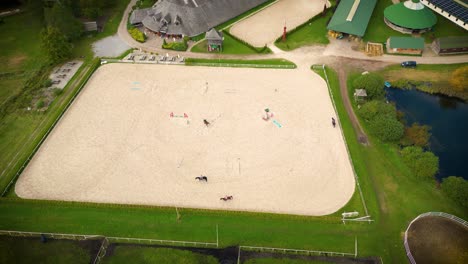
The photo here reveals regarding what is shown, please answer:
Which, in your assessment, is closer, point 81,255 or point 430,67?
point 81,255

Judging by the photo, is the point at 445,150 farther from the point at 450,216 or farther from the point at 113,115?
the point at 113,115

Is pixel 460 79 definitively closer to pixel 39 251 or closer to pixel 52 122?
pixel 52 122

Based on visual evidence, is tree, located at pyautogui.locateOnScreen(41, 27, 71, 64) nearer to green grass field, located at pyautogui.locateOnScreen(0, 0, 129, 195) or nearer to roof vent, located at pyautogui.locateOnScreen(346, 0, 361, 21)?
green grass field, located at pyautogui.locateOnScreen(0, 0, 129, 195)

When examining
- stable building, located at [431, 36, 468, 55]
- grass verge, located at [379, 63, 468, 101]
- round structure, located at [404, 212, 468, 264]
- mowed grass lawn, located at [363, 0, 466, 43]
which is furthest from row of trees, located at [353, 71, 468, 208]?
mowed grass lawn, located at [363, 0, 466, 43]

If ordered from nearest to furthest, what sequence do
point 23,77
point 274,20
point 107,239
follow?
1. point 107,239
2. point 23,77
3. point 274,20

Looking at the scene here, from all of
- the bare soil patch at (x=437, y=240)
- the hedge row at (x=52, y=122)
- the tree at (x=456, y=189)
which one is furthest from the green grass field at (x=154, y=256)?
the tree at (x=456, y=189)

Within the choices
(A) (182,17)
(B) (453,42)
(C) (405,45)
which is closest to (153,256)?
(A) (182,17)

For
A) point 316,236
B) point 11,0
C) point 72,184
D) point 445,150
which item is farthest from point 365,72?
point 11,0
